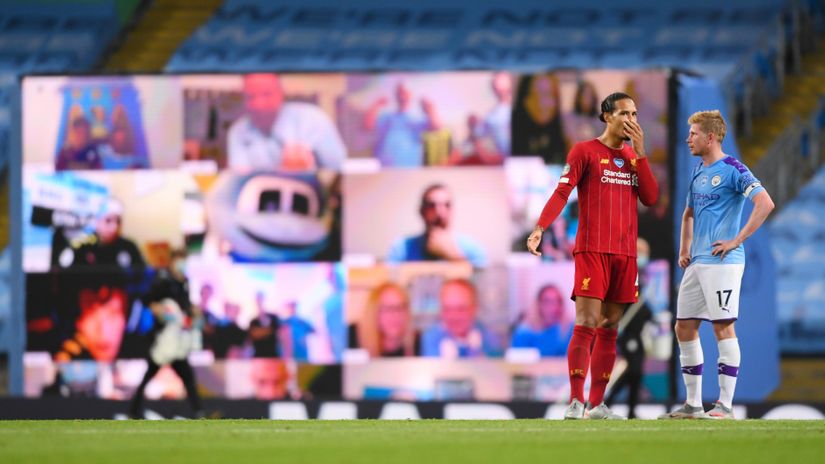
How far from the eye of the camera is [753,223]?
8.59 m

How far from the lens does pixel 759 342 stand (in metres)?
13.6

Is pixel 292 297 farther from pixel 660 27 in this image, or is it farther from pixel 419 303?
pixel 660 27

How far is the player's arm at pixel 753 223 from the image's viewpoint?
8.55 m

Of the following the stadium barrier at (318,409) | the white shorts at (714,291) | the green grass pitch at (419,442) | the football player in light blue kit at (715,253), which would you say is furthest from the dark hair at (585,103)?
the green grass pitch at (419,442)

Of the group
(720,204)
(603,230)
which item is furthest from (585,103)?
(603,230)

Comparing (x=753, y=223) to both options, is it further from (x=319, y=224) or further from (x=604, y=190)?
(x=319, y=224)

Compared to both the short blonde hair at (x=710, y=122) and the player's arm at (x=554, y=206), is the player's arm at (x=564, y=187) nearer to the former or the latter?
the player's arm at (x=554, y=206)

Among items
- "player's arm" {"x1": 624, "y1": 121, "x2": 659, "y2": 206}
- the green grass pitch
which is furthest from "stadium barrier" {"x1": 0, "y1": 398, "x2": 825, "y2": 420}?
the green grass pitch

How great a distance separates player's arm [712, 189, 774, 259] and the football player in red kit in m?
0.43

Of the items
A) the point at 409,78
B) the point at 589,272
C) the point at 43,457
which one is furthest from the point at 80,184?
the point at 43,457

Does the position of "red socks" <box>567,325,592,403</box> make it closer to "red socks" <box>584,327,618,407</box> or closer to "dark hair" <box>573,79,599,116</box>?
"red socks" <box>584,327,618,407</box>

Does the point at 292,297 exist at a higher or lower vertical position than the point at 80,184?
lower

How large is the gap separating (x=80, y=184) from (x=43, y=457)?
7707 millimetres

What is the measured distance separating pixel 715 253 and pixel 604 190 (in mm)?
667
